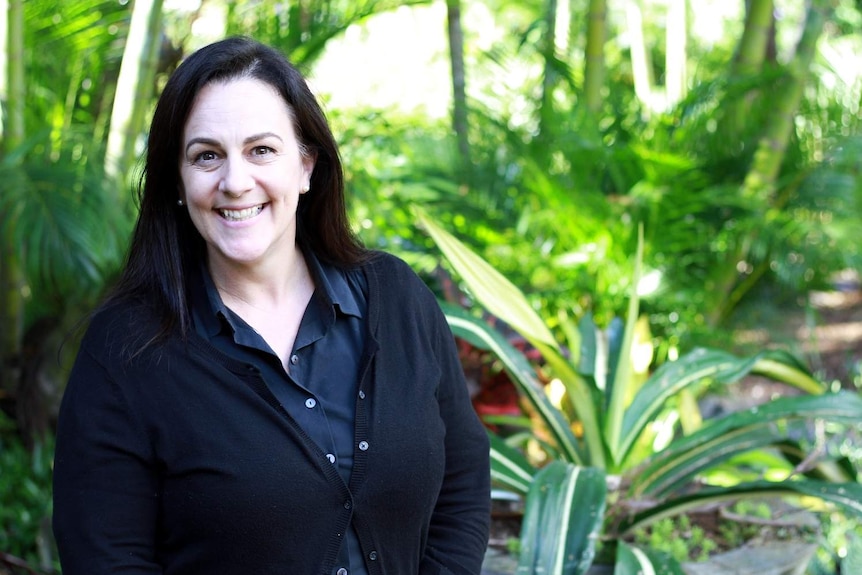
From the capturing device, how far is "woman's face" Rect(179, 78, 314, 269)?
60.7 inches

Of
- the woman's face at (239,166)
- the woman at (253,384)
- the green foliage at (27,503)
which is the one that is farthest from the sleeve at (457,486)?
the green foliage at (27,503)

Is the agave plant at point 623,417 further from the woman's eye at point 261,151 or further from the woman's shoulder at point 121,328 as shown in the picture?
the woman's shoulder at point 121,328

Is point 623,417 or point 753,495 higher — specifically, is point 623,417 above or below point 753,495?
above

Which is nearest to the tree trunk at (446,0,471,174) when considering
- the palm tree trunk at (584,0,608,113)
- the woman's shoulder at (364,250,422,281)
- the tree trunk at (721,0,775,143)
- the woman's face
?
the palm tree trunk at (584,0,608,113)

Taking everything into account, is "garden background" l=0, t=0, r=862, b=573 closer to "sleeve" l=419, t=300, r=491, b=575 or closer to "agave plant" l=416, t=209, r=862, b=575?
"agave plant" l=416, t=209, r=862, b=575

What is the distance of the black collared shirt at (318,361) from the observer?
5.08 ft

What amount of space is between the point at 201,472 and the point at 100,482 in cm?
14

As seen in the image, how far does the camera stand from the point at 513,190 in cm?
365

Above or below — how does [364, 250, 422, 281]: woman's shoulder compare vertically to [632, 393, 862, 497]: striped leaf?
above

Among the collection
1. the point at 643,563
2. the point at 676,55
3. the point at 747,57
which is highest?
the point at 676,55

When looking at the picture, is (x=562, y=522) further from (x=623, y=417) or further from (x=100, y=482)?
(x=100, y=482)

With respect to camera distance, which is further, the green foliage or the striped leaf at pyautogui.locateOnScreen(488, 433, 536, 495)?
the green foliage

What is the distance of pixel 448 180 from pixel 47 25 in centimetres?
142

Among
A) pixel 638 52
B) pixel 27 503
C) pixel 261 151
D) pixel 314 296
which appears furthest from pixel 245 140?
pixel 638 52
